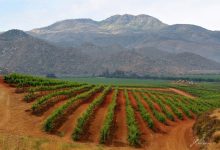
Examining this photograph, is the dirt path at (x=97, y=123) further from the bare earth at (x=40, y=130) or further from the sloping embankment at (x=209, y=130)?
the sloping embankment at (x=209, y=130)

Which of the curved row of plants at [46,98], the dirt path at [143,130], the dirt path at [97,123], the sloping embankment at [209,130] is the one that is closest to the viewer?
the sloping embankment at [209,130]

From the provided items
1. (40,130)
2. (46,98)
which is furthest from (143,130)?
(46,98)

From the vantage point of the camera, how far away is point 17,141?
30781 millimetres

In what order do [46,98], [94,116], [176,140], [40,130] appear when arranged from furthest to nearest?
[46,98] < [94,116] < [176,140] < [40,130]

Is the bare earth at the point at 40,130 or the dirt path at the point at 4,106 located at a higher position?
the dirt path at the point at 4,106

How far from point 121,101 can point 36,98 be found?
15.0 meters

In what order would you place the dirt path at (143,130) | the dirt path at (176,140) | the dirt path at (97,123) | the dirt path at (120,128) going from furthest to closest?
the dirt path at (143,130) < the dirt path at (97,123) < the dirt path at (120,128) < the dirt path at (176,140)

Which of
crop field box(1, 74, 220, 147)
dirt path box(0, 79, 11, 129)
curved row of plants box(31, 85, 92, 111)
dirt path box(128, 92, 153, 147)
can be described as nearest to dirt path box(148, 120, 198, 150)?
dirt path box(128, 92, 153, 147)

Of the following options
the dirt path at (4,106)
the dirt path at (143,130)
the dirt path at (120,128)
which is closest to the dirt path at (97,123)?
the dirt path at (120,128)

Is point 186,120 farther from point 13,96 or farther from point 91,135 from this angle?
point 13,96

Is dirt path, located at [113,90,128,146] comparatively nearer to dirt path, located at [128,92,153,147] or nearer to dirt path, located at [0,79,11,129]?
dirt path, located at [128,92,153,147]

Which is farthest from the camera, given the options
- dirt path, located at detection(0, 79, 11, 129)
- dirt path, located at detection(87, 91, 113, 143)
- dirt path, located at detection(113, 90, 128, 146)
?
dirt path, located at detection(0, 79, 11, 129)

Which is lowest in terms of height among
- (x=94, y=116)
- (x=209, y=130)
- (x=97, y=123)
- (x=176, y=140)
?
(x=176, y=140)

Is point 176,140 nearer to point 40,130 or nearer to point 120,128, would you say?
point 120,128
